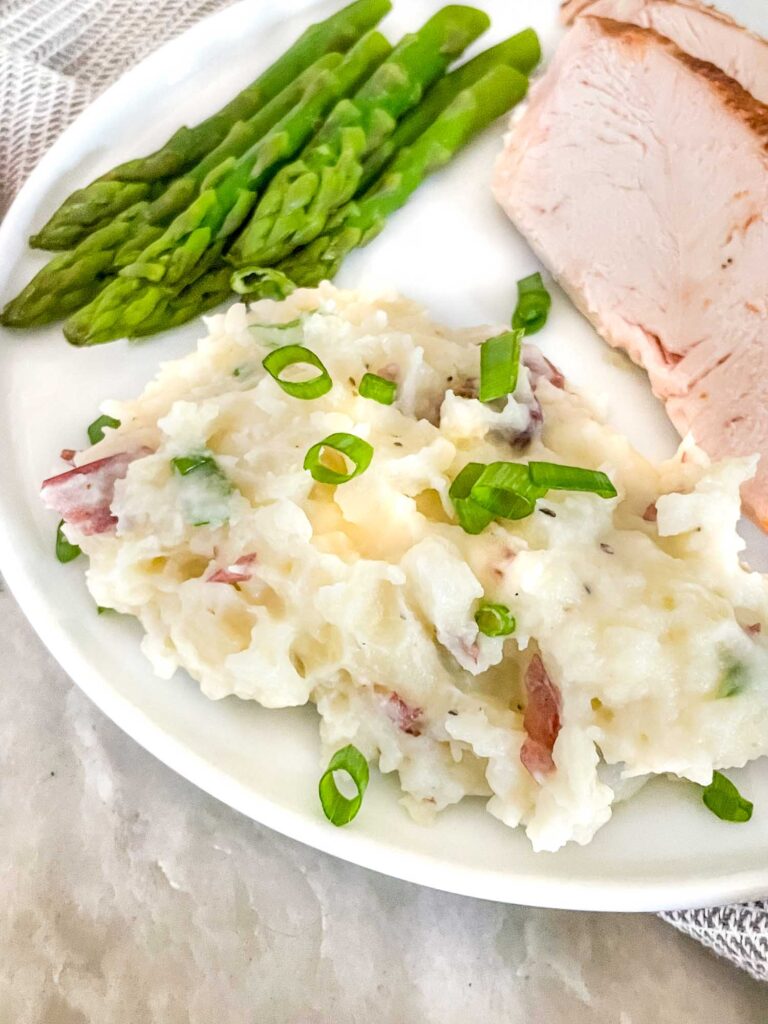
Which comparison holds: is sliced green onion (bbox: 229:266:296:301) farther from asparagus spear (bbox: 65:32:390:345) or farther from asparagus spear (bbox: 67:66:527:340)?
asparagus spear (bbox: 65:32:390:345)

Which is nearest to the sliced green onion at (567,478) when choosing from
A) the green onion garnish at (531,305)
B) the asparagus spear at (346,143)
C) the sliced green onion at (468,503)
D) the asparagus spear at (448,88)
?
the sliced green onion at (468,503)

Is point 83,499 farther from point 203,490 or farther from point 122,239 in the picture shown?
point 122,239

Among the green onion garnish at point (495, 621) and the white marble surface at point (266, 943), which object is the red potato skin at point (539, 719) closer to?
the green onion garnish at point (495, 621)

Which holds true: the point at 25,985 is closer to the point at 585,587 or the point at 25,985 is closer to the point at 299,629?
the point at 299,629

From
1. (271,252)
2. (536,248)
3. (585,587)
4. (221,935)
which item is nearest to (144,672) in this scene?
(221,935)

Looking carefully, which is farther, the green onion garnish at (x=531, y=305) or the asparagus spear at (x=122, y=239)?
the green onion garnish at (x=531, y=305)
